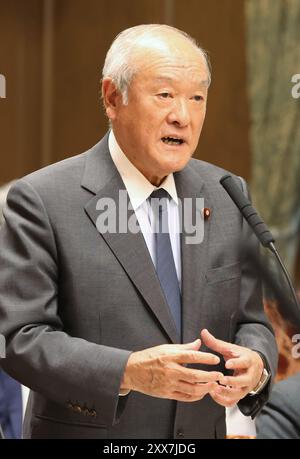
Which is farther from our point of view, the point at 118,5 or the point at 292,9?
the point at 118,5

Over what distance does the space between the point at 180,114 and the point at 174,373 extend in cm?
59

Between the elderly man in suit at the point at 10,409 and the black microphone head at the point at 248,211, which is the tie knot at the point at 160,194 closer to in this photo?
the black microphone head at the point at 248,211

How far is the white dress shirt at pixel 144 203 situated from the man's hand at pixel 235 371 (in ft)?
0.76

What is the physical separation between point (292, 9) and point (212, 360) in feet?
13.8

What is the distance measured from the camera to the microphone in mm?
1935

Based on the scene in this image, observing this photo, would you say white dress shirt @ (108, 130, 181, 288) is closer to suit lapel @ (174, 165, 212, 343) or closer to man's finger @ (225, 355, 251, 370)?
suit lapel @ (174, 165, 212, 343)

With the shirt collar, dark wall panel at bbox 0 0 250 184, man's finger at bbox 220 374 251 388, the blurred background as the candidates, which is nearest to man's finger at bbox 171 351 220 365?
man's finger at bbox 220 374 251 388

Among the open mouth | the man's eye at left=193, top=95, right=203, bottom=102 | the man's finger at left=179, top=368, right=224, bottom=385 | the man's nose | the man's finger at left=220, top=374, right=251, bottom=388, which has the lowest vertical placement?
the man's finger at left=220, top=374, right=251, bottom=388

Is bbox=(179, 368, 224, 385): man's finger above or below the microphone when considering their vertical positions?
below

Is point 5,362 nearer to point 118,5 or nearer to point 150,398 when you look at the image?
point 150,398

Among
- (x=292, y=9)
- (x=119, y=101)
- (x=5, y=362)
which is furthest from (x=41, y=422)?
(x=292, y=9)

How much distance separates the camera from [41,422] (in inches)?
85.7

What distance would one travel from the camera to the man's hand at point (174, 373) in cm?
193

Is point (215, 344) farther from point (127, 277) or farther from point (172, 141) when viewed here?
point (172, 141)
